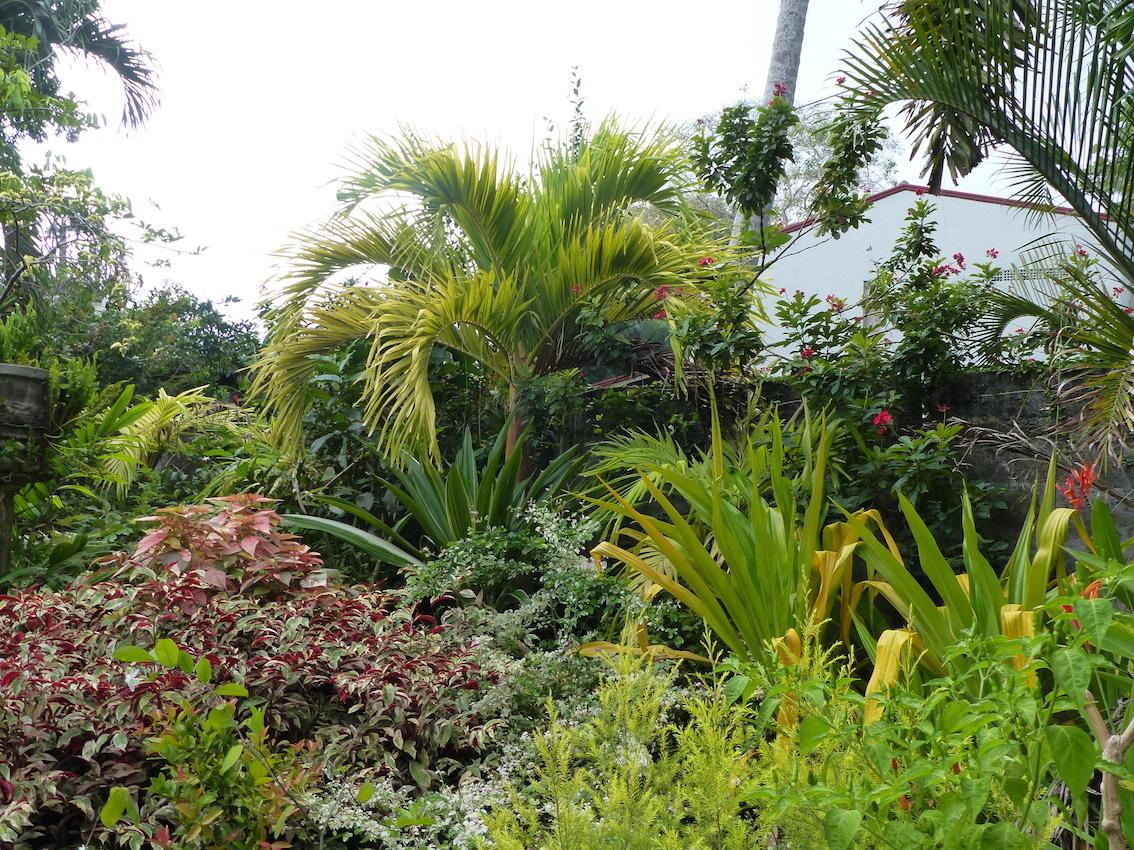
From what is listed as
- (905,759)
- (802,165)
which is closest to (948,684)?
(905,759)

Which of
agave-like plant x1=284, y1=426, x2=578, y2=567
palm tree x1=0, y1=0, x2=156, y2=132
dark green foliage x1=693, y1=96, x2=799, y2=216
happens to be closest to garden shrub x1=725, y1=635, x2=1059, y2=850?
agave-like plant x1=284, y1=426, x2=578, y2=567

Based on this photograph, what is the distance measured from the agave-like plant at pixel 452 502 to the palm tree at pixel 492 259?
11.1 inches

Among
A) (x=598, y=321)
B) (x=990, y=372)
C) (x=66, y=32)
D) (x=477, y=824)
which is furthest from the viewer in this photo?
(x=66, y=32)

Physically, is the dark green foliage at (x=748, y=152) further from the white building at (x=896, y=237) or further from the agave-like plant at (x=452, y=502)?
the white building at (x=896, y=237)

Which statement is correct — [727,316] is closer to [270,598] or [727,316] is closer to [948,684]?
[270,598]

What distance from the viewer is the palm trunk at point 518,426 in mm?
5145

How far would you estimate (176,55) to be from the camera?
13.4 metres

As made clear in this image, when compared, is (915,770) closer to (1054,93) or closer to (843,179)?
(1054,93)

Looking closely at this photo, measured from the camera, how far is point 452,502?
4.46 m

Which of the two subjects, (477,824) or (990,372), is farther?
(990,372)

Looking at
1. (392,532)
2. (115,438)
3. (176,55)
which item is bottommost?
(392,532)

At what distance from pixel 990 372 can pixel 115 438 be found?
167 inches

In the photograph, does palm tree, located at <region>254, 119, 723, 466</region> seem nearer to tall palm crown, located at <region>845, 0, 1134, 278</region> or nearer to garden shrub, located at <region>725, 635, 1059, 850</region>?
tall palm crown, located at <region>845, 0, 1134, 278</region>

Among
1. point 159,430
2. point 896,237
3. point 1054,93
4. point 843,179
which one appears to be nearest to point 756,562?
point 1054,93
